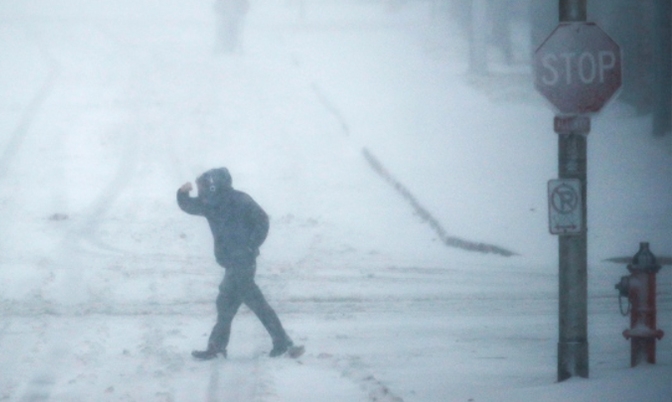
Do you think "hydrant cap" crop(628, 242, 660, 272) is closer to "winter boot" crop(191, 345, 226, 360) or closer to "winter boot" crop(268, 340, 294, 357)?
"winter boot" crop(268, 340, 294, 357)

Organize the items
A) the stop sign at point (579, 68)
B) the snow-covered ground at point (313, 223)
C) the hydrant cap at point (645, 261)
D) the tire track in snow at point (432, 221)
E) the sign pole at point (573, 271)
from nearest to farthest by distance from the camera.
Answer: the stop sign at point (579, 68), the sign pole at point (573, 271), the hydrant cap at point (645, 261), the snow-covered ground at point (313, 223), the tire track in snow at point (432, 221)

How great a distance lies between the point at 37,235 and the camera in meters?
17.0

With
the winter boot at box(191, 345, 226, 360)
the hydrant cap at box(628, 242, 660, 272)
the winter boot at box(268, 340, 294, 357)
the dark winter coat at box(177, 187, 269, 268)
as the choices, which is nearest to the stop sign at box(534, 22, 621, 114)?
the hydrant cap at box(628, 242, 660, 272)

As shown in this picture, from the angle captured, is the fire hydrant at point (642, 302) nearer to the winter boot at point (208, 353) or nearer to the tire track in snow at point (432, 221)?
the winter boot at point (208, 353)

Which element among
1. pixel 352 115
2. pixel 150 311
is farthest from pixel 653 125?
pixel 150 311

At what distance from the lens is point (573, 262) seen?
7930 millimetres

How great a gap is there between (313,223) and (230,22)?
24.0 m

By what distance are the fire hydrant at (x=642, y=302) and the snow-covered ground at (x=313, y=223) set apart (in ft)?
0.67

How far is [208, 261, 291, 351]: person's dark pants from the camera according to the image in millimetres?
9305

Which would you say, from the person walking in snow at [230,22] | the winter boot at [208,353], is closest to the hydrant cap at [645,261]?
the winter boot at [208,353]

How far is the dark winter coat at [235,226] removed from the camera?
9242mm

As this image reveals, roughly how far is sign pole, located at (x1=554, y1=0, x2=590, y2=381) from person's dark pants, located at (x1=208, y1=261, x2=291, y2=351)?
8.38 ft

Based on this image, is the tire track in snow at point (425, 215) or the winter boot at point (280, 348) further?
the tire track in snow at point (425, 215)

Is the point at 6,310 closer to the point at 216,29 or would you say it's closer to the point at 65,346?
the point at 65,346
